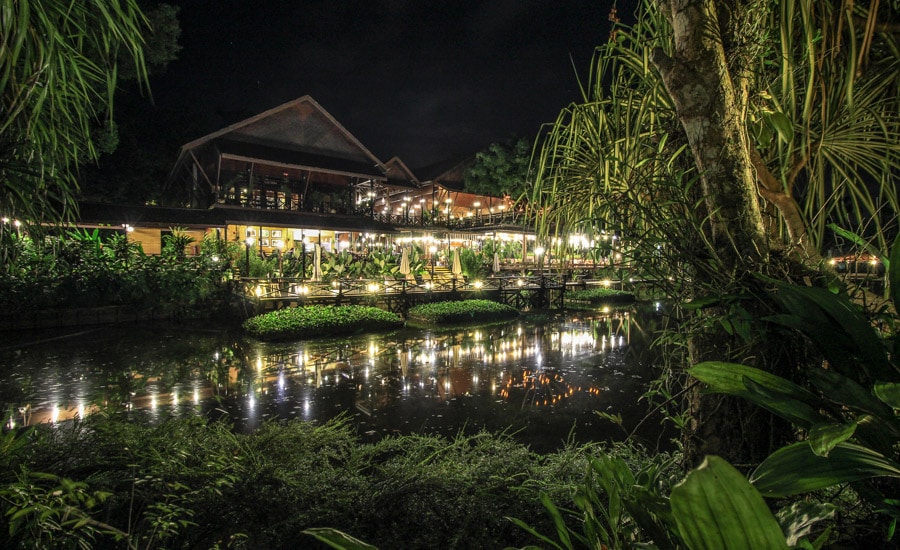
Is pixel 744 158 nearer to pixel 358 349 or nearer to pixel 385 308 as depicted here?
pixel 358 349

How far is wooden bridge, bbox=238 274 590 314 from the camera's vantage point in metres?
14.6

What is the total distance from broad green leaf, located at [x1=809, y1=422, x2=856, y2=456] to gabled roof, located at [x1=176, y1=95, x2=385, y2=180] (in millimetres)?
25061

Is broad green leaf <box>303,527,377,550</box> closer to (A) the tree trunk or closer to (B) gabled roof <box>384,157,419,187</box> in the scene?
(A) the tree trunk

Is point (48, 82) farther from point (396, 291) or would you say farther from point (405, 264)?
point (405, 264)

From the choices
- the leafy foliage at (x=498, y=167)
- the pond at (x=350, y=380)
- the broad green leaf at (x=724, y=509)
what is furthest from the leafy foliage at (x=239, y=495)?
the leafy foliage at (x=498, y=167)

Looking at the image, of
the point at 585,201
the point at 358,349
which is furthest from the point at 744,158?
the point at 358,349

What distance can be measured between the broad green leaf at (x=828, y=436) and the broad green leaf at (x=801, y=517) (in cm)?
24

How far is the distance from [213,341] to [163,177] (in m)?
28.6

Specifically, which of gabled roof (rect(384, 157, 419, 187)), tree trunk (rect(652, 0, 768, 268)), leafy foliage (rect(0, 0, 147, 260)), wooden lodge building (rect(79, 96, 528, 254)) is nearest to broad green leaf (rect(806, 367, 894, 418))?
tree trunk (rect(652, 0, 768, 268))

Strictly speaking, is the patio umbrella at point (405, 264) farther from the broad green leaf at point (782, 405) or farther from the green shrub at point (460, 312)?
the broad green leaf at point (782, 405)

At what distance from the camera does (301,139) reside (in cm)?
2589

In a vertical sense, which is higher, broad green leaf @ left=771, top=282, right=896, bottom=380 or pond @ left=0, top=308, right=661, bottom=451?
broad green leaf @ left=771, top=282, right=896, bottom=380

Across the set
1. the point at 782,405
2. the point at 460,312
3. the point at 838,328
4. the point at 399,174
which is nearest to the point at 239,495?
the point at 782,405

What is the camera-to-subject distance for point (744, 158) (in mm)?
1555
